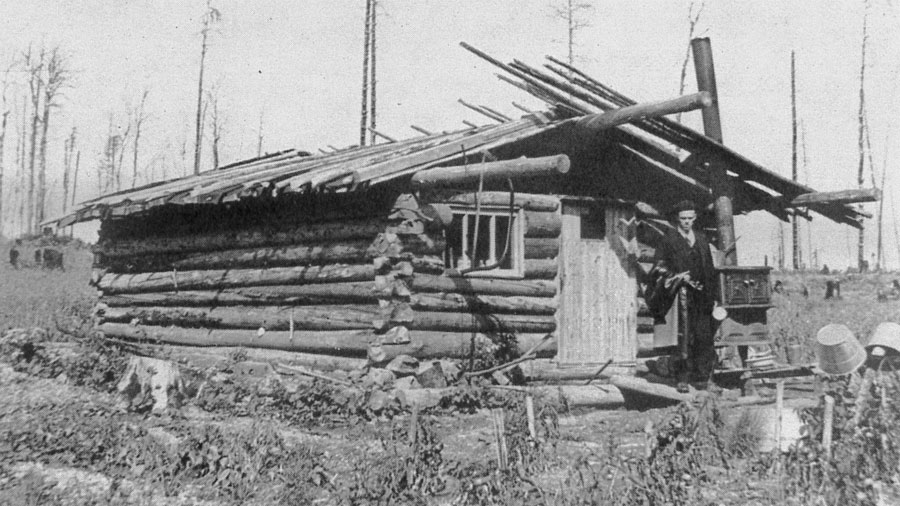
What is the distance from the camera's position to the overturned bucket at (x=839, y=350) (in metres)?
7.37

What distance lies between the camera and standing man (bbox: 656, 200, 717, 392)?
32.7 ft

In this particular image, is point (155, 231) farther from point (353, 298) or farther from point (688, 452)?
point (688, 452)

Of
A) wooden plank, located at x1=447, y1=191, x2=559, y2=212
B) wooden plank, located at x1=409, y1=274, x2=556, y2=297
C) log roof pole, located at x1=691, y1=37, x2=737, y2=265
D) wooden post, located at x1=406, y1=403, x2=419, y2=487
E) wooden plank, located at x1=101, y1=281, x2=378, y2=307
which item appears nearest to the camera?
wooden post, located at x1=406, y1=403, x2=419, y2=487

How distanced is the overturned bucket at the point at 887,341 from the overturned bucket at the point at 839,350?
445mm

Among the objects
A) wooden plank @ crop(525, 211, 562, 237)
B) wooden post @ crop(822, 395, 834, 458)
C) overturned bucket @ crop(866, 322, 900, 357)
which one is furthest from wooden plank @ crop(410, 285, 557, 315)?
wooden post @ crop(822, 395, 834, 458)

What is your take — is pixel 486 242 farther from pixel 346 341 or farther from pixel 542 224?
pixel 346 341

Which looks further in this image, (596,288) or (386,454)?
(596,288)

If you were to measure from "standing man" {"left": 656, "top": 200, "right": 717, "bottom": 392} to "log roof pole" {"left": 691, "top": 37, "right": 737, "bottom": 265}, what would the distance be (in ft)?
3.29

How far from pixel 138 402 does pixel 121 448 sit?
7.64 feet

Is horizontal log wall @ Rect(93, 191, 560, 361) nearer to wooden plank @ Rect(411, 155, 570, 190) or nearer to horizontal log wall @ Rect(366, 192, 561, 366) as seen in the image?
horizontal log wall @ Rect(366, 192, 561, 366)

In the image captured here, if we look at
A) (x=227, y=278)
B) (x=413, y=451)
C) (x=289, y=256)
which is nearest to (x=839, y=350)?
(x=413, y=451)

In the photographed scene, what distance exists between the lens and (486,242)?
11211 millimetres

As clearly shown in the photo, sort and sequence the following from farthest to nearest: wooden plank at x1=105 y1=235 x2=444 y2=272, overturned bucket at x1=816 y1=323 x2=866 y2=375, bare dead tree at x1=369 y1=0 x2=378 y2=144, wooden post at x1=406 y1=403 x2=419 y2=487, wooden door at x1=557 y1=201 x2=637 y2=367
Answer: bare dead tree at x1=369 y1=0 x2=378 y2=144 < wooden door at x1=557 y1=201 x2=637 y2=367 < wooden plank at x1=105 y1=235 x2=444 y2=272 < overturned bucket at x1=816 y1=323 x2=866 y2=375 < wooden post at x1=406 y1=403 x2=419 y2=487

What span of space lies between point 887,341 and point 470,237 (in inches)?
213
